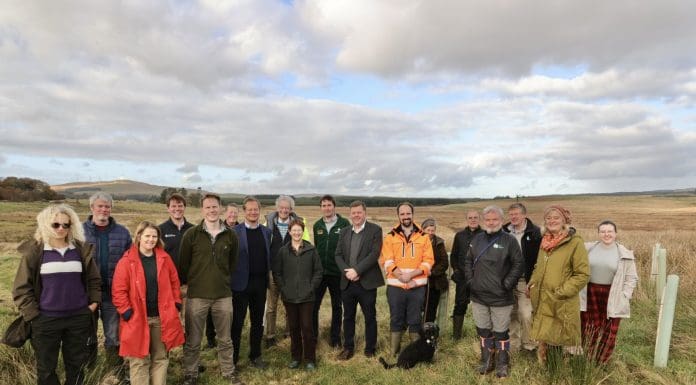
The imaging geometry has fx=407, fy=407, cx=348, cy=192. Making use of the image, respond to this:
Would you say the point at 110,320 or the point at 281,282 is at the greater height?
the point at 281,282

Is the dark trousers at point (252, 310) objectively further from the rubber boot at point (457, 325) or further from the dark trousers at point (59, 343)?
the rubber boot at point (457, 325)

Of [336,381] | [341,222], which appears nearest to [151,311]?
[336,381]

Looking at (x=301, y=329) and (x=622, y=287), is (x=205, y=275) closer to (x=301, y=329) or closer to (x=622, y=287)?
(x=301, y=329)

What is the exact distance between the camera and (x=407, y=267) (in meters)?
5.82

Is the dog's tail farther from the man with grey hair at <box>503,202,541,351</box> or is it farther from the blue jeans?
the blue jeans

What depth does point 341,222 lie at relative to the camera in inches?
257

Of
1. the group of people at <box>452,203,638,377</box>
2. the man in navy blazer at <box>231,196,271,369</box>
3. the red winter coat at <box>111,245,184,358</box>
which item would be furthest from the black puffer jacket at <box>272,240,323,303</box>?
the group of people at <box>452,203,638,377</box>

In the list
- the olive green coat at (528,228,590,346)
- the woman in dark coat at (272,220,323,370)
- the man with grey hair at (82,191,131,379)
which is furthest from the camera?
the woman in dark coat at (272,220,323,370)

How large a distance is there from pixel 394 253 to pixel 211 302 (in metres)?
2.57

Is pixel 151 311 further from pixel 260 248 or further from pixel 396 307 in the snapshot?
pixel 396 307

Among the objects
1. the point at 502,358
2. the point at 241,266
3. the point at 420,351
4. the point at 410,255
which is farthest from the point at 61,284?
the point at 502,358

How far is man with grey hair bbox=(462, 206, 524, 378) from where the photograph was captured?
519 cm

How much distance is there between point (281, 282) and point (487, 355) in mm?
2953

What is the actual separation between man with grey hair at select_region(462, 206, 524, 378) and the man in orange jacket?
70 cm
